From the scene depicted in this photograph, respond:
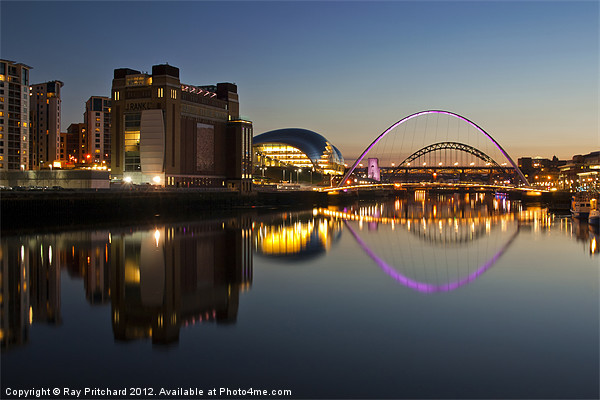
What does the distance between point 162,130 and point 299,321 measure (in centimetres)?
5568

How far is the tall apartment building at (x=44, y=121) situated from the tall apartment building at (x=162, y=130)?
51349 millimetres

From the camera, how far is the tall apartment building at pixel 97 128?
114562 millimetres

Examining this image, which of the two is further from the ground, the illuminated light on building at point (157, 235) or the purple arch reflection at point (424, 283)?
the illuminated light on building at point (157, 235)

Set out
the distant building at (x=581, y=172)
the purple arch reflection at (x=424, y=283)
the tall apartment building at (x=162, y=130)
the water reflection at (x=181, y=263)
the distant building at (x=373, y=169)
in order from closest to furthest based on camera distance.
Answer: the water reflection at (x=181, y=263), the purple arch reflection at (x=424, y=283), the tall apartment building at (x=162, y=130), the distant building at (x=581, y=172), the distant building at (x=373, y=169)

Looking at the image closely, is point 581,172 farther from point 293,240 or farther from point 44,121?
point 293,240

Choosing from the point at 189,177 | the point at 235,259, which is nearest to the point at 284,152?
the point at 189,177

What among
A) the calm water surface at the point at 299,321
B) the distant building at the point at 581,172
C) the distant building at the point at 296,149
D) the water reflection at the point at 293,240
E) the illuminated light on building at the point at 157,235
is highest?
the distant building at the point at 296,149

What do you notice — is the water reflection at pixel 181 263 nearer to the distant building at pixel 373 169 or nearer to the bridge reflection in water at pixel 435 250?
the bridge reflection in water at pixel 435 250

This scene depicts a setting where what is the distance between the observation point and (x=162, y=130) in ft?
217

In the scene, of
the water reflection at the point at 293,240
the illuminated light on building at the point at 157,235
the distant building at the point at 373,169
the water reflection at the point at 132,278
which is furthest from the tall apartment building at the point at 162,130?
the distant building at the point at 373,169

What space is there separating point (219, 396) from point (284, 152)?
126 metres

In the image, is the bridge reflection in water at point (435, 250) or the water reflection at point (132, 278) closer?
the water reflection at point (132, 278)

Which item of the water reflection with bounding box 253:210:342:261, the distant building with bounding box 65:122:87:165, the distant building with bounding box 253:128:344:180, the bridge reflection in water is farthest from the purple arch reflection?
the distant building with bounding box 65:122:87:165

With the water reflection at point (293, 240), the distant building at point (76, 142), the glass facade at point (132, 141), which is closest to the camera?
the water reflection at point (293, 240)
